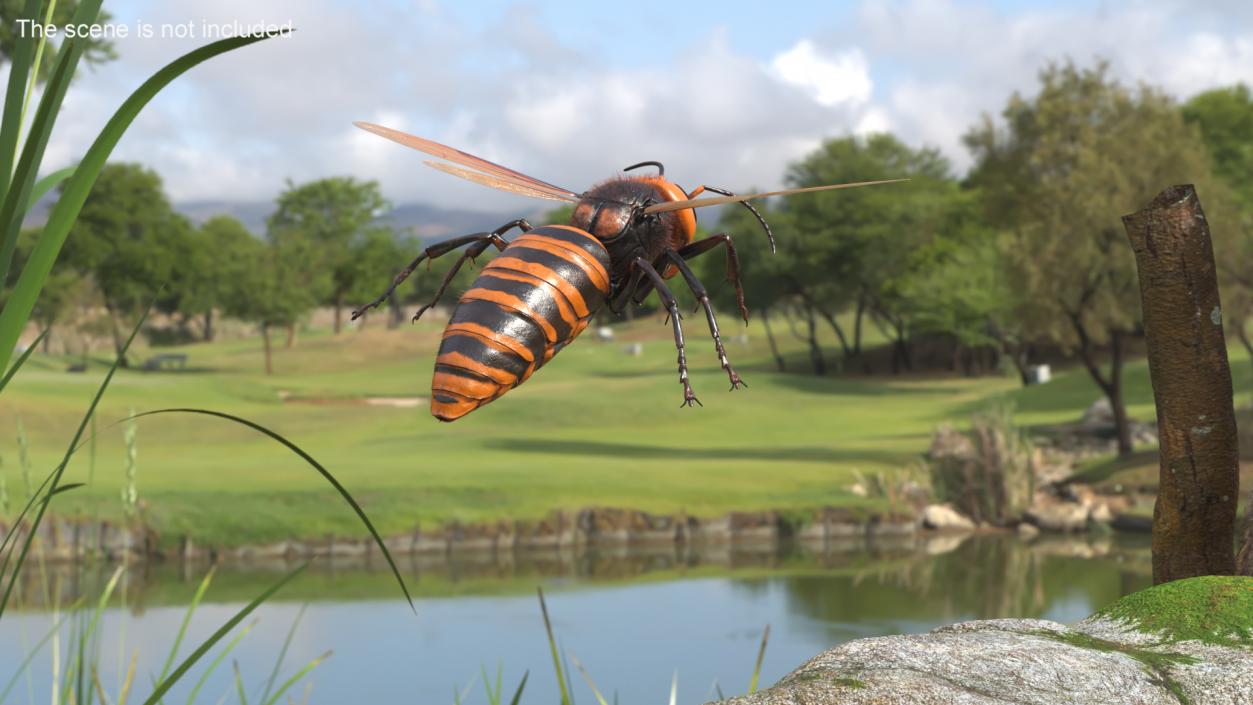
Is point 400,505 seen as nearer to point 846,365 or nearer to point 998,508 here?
point 998,508

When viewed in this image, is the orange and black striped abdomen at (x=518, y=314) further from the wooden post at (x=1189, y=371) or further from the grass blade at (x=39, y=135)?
the wooden post at (x=1189, y=371)

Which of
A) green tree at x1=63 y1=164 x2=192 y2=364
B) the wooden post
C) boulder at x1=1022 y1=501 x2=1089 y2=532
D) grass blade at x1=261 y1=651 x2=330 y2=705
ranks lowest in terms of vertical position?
boulder at x1=1022 y1=501 x2=1089 y2=532

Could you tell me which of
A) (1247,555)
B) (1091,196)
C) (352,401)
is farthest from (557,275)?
(352,401)

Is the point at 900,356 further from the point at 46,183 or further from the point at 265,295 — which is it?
the point at 46,183

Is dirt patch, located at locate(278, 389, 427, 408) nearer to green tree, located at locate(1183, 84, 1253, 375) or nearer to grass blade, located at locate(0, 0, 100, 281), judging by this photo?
green tree, located at locate(1183, 84, 1253, 375)

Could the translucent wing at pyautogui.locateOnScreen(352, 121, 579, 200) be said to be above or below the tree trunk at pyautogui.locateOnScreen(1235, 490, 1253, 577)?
above

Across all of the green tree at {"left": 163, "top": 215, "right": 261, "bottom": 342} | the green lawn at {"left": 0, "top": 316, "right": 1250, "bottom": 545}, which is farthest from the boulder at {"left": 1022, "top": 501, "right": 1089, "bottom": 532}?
the green tree at {"left": 163, "top": 215, "right": 261, "bottom": 342}
